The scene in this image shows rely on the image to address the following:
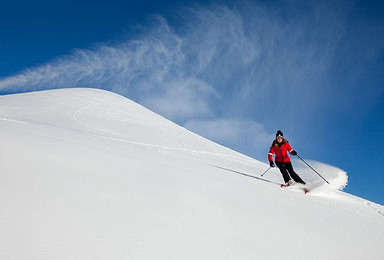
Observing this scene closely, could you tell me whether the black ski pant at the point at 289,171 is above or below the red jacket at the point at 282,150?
below

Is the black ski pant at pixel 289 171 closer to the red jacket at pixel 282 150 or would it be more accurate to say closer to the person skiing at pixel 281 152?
the person skiing at pixel 281 152

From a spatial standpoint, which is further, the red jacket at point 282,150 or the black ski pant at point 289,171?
the red jacket at point 282,150

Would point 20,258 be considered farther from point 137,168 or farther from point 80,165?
point 137,168

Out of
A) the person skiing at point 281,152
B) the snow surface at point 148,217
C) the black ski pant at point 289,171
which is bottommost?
the snow surface at point 148,217

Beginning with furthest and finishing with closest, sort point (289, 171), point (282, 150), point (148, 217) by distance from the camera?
point (282, 150) < point (289, 171) < point (148, 217)

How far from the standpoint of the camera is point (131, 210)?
3129 millimetres

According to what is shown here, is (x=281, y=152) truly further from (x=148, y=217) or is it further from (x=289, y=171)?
(x=148, y=217)

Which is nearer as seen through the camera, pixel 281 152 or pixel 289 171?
pixel 289 171

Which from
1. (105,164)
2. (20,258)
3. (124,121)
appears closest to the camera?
(20,258)

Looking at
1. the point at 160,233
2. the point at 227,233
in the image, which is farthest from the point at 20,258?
the point at 227,233

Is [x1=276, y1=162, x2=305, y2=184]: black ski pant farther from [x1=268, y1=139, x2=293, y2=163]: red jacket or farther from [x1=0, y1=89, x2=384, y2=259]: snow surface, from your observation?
[x1=0, y1=89, x2=384, y2=259]: snow surface

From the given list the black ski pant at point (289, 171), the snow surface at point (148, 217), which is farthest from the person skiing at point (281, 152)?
the snow surface at point (148, 217)

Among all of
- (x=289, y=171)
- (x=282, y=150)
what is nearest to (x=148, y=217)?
(x=289, y=171)

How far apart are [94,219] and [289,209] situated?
310cm
